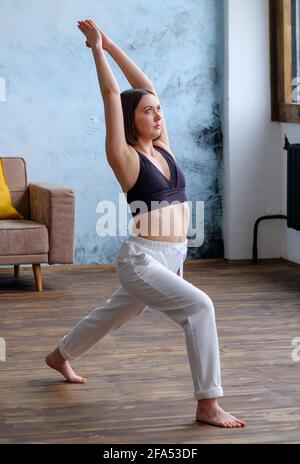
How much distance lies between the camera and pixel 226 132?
6.93 meters

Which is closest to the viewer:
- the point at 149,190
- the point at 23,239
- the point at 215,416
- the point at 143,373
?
the point at 215,416

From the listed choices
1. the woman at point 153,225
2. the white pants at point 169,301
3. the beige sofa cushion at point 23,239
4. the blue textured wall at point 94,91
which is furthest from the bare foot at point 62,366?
the blue textured wall at point 94,91

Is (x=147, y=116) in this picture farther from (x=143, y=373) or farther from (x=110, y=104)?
(x=143, y=373)

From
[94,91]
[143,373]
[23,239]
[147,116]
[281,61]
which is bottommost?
[143,373]

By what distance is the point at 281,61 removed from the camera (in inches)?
268

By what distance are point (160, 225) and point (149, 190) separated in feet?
0.41

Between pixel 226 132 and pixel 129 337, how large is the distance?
9.09 feet

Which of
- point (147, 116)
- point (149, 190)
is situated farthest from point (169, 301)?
point (147, 116)

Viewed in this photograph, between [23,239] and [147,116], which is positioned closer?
[147,116]

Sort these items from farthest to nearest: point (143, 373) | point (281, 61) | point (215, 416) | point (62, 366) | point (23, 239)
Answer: point (281, 61) → point (23, 239) → point (143, 373) → point (62, 366) → point (215, 416)

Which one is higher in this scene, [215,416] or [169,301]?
[169,301]

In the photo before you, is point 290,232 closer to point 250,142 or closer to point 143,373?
point 250,142

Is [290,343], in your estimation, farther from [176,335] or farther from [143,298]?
[143,298]
